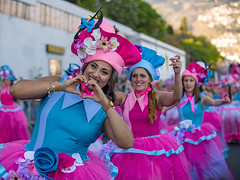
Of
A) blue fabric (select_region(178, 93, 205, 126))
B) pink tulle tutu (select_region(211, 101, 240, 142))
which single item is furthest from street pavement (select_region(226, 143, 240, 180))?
blue fabric (select_region(178, 93, 205, 126))

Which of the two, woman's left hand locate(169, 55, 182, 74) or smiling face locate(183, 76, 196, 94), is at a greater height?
woman's left hand locate(169, 55, 182, 74)

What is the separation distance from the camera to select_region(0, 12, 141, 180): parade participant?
202cm

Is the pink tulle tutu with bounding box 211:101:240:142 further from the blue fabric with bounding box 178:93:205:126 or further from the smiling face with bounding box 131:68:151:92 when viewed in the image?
the smiling face with bounding box 131:68:151:92

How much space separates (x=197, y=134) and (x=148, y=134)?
1.68m

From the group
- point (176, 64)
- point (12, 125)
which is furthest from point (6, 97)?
point (176, 64)

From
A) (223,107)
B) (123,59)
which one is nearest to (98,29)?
(123,59)

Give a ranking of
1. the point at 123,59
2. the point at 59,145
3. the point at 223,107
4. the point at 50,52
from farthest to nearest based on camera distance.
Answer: the point at 50,52
the point at 223,107
the point at 123,59
the point at 59,145

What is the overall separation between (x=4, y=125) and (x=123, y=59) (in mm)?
6361

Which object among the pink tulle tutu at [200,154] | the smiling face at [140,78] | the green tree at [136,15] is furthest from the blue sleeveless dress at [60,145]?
the green tree at [136,15]

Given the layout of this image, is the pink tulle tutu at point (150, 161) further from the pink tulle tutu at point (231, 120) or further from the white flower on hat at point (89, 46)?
the pink tulle tutu at point (231, 120)

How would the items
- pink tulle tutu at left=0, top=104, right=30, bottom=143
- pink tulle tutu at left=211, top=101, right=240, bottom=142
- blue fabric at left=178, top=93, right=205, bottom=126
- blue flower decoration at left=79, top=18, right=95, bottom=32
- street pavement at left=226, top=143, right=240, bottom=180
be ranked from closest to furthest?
blue flower decoration at left=79, top=18, right=95, bottom=32, blue fabric at left=178, top=93, right=205, bottom=126, street pavement at left=226, top=143, right=240, bottom=180, pink tulle tutu at left=0, top=104, right=30, bottom=143, pink tulle tutu at left=211, top=101, right=240, bottom=142

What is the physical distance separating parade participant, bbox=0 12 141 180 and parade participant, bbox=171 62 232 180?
3.00 metres

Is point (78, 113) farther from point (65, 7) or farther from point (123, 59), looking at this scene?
point (65, 7)

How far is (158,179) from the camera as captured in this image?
3447mm
